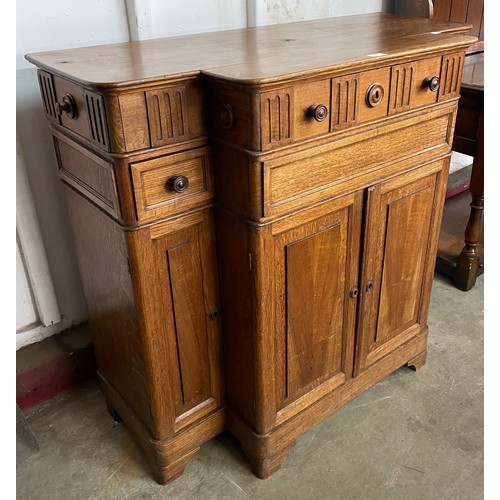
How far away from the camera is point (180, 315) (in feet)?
4.54

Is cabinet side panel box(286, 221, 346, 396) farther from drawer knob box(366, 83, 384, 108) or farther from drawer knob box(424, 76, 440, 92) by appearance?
drawer knob box(424, 76, 440, 92)

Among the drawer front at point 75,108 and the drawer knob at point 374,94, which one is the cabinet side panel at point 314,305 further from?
the drawer front at point 75,108

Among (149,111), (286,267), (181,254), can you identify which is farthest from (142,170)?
(286,267)

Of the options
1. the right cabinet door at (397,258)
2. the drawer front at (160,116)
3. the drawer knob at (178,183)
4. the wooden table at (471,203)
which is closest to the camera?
the drawer front at (160,116)

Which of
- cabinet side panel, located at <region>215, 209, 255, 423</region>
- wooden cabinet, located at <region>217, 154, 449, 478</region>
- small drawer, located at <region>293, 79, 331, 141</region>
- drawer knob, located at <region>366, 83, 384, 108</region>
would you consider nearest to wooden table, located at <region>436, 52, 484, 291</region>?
wooden cabinet, located at <region>217, 154, 449, 478</region>

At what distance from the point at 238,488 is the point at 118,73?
116 cm

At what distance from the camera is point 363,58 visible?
1222 mm

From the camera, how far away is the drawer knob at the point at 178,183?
1206 mm

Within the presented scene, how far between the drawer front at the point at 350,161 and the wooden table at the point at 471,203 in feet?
2.02

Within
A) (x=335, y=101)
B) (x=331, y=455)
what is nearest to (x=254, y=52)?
(x=335, y=101)

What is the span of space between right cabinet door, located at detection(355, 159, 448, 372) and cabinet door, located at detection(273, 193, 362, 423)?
0.17 feet

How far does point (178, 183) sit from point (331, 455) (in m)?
0.98

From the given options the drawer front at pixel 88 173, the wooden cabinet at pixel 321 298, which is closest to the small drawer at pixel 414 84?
the wooden cabinet at pixel 321 298

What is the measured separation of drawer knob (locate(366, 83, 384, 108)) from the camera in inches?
50.1
